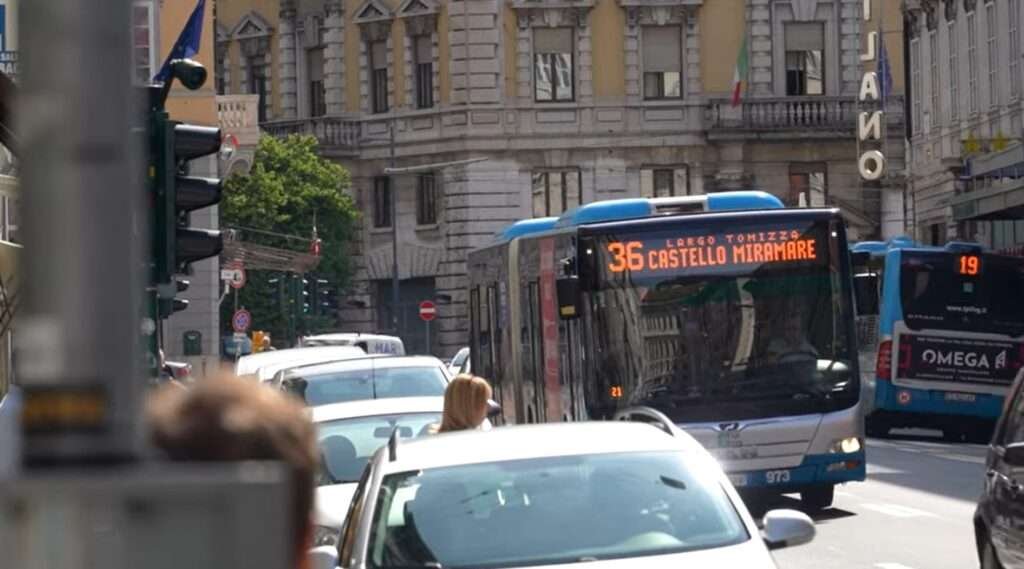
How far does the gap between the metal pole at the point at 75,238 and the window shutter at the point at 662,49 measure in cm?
7346

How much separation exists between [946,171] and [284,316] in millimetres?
20870

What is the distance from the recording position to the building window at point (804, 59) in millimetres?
75500

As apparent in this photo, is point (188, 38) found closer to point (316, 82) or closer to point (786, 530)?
point (786, 530)

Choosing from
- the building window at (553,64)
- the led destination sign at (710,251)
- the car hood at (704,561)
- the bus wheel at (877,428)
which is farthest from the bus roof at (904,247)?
the building window at (553,64)

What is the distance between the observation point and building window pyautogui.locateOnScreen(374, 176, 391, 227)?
77312 mm

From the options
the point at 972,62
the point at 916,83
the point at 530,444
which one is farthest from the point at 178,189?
the point at 916,83

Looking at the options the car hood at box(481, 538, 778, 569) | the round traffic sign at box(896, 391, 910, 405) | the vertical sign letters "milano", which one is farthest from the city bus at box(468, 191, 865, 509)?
the vertical sign letters "milano"

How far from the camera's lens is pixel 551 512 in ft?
28.6

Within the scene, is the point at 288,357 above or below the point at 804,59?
below

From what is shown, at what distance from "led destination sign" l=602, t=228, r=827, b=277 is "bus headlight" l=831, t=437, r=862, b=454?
1630 mm

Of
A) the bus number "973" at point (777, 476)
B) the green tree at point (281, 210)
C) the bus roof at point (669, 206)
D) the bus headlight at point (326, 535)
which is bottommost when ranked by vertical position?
the bus number "973" at point (777, 476)

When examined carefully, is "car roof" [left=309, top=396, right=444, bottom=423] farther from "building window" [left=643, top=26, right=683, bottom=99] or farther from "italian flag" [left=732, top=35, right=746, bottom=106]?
"building window" [left=643, top=26, right=683, bottom=99]

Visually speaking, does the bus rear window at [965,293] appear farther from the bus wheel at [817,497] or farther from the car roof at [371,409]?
the car roof at [371,409]

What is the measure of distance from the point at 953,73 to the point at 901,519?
35.2 m
